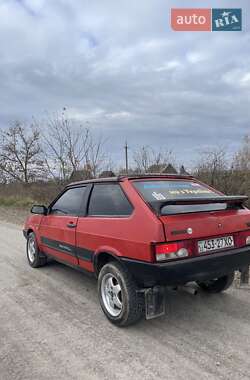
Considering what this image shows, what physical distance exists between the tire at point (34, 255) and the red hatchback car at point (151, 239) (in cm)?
149

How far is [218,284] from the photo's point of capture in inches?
168

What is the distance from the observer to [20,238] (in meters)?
8.90

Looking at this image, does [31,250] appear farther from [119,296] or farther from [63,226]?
[119,296]

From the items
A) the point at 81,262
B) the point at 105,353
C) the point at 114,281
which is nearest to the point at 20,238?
the point at 81,262

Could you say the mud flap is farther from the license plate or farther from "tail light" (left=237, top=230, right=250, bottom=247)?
"tail light" (left=237, top=230, right=250, bottom=247)

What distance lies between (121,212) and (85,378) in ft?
5.37

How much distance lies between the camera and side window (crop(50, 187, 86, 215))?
4.50 meters

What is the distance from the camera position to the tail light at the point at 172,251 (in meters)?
3.00

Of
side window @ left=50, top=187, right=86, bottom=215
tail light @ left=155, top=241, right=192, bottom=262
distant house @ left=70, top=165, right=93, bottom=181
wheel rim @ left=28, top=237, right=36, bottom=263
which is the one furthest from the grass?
tail light @ left=155, top=241, right=192, bottom=262

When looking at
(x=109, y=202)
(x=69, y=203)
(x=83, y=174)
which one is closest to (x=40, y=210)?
(x=69, y=203)

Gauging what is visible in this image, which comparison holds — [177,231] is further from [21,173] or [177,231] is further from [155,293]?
[21,173]

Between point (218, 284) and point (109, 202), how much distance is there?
73.1 inches

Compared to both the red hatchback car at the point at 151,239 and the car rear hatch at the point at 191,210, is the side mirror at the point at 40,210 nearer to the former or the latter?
the red hatchback car at the point at 151,239

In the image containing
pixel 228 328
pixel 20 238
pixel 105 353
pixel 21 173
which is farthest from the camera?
pixel 21 173
